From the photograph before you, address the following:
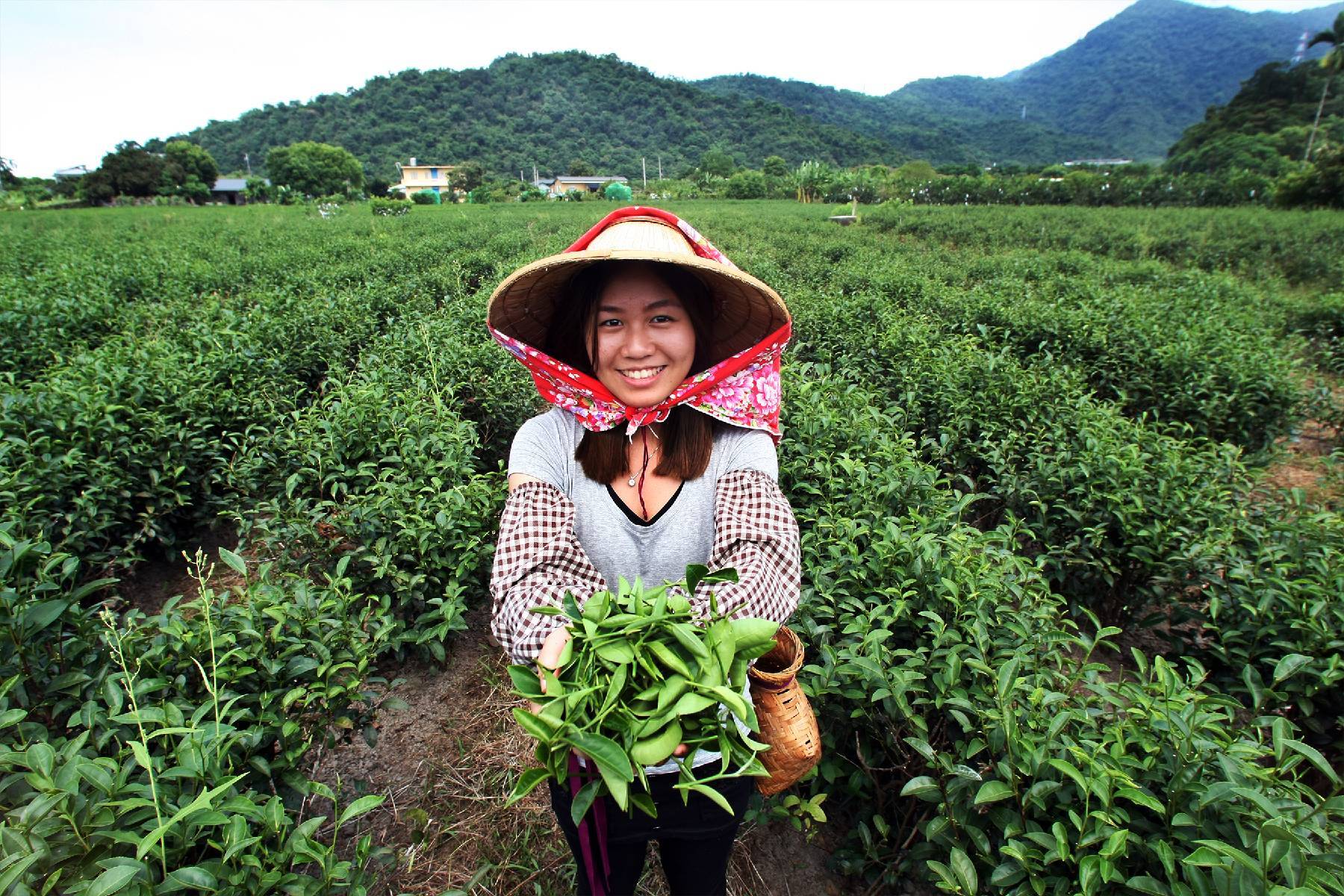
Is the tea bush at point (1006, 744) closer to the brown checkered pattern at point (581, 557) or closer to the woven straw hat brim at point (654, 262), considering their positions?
the brown checkered pattern at point (581, 557)

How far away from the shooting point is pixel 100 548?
3.22m

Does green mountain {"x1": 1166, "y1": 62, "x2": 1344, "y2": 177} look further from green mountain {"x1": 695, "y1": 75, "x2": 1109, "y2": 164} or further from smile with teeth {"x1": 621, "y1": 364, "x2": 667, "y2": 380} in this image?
green mountain {"x1": 695, "y1": 75, "x2": 1109, "y2": 164}

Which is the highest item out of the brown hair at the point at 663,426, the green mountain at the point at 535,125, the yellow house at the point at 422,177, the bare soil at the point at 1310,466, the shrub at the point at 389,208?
the green mountain at the point at 535,125

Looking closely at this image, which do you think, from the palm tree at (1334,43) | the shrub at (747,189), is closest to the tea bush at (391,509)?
the palm tree at (1334,43)

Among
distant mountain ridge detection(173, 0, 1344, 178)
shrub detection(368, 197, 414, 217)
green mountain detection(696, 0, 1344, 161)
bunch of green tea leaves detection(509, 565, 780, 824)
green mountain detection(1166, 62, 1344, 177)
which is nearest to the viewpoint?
bunch of green tea leaves detection(509, 565, 780, 824)

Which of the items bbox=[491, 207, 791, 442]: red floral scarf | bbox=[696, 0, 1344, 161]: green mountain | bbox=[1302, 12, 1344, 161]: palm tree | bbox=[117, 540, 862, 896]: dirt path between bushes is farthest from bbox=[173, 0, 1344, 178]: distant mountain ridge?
bbox=[491, 207, 791, 442]: red floral scarf

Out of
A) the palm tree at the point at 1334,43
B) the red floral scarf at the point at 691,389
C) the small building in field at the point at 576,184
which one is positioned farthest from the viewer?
the small building in field at the point at 576,184

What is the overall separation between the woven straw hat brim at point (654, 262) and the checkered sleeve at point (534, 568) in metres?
0.48

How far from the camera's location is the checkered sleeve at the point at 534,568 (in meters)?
1.22

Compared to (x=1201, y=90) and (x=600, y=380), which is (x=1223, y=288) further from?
(x=1201, y=90)

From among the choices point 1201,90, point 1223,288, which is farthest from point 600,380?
point 1201,90

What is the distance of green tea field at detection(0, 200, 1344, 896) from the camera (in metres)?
1.25

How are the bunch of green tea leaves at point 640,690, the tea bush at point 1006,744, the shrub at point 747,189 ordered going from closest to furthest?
1. the bunch of green tea leaves at point 640,690
2. the tea bush at point 1006,744
3. the shrub at point 747,189

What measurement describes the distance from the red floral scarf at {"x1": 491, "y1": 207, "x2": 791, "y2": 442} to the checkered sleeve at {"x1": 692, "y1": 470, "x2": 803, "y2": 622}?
169mm
